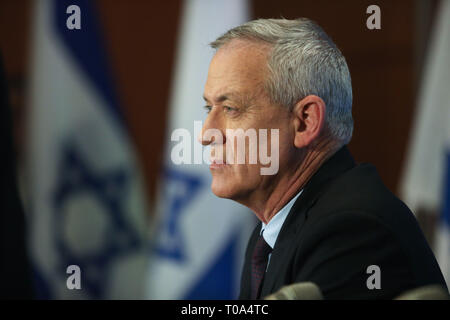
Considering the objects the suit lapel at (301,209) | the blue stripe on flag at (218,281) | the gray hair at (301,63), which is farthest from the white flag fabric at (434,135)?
the gray hair at (301,63)

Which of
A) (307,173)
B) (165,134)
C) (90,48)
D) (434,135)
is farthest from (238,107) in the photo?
(165,134)

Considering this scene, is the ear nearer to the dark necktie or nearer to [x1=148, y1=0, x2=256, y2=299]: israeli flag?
the dark necktie

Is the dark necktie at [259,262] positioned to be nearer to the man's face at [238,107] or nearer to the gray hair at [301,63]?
the man's face at [238,107]

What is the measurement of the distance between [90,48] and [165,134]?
3.81 feet

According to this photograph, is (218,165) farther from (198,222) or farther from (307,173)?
(198,222)

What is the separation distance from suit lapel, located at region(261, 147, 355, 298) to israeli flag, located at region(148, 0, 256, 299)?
2.38 meters

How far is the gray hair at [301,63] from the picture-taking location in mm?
1232

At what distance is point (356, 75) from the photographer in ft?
14.8

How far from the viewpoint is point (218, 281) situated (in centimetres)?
377

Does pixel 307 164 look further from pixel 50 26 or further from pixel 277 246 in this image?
pixel 50 26

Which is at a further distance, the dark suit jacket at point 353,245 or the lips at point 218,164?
the lips at point 218,164

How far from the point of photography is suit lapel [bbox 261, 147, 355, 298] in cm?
126
